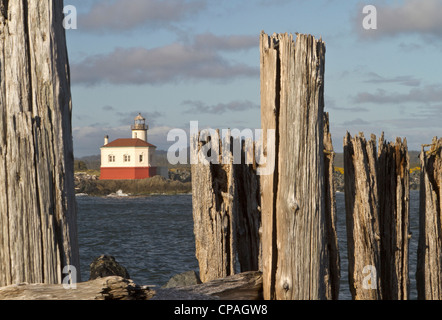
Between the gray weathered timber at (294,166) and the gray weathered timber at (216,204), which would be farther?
the gray weathered timber at (216,204)

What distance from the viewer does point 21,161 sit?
12.7 feet

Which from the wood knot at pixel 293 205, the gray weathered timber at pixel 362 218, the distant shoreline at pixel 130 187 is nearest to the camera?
the wood knot at pixel 293 205

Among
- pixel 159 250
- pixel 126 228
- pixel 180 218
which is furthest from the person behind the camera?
pixel 180 218

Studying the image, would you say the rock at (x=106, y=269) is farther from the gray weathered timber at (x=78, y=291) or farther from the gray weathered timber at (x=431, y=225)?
the gray weathered timber at (x=78, y=291)

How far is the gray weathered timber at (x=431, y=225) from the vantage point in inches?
221

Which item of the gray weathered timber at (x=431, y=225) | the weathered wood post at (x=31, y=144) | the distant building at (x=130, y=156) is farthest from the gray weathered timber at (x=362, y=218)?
the distant building at (x=130, y=156)

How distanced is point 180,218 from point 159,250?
74.6ft

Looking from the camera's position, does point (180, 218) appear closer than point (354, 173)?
No

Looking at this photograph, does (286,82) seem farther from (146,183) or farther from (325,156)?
(146,183)

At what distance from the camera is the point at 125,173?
274 feet

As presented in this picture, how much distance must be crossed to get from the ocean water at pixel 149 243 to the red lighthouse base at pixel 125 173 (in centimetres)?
2183
